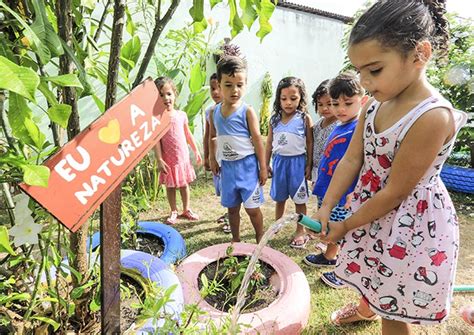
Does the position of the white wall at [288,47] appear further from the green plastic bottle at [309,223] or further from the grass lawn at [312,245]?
the green plastic bottle at [309,223]

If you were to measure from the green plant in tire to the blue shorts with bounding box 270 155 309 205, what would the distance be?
3.01 metres

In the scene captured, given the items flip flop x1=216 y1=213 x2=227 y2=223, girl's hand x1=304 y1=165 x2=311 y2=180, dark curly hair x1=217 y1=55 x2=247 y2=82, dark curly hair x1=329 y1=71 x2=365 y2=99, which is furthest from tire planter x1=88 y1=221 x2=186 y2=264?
dark curly hair x1=329 y1=71 x2=365 y2=99

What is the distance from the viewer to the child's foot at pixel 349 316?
1.79 m

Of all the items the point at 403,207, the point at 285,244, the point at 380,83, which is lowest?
the point at 285,244

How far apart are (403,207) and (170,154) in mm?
2329

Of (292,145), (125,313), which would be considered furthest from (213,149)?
(125,313)

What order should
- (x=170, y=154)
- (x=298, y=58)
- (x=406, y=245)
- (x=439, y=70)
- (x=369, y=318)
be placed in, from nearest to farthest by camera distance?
1. (x=406, y=245)
2. (x=369, y=318)
3. (x=170, y=154)
4. (x=439, y=70)
5. (x=298, y=58)

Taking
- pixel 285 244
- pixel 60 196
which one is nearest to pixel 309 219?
pixel 60 196

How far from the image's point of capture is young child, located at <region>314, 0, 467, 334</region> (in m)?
1.03

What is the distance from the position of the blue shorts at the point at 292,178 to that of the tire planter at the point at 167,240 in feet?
2.98

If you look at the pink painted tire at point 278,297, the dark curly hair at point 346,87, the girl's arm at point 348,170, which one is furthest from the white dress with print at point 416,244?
the dark curly hair at point 346,87

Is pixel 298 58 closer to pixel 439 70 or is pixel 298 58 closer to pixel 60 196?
pixel 439 70

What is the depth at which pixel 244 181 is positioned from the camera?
7.78ft

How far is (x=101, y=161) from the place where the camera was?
727mm
